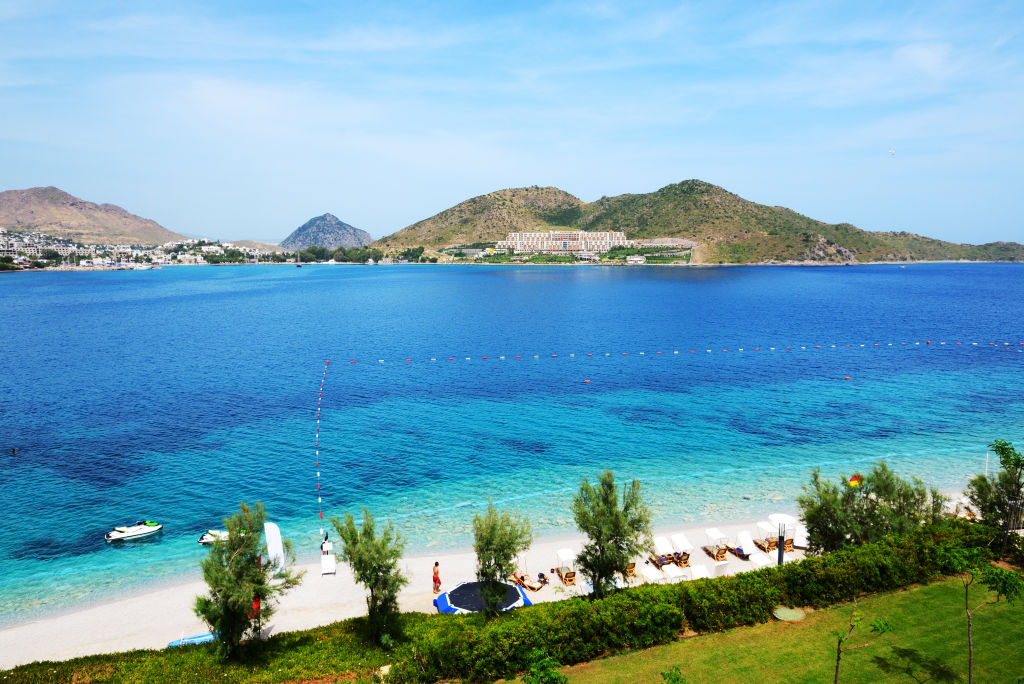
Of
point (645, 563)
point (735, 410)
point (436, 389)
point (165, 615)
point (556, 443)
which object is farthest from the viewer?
point (436, 389)

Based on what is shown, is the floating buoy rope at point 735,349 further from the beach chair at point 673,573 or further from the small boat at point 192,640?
the small boat at point 192,640

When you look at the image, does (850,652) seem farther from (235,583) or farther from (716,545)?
(235,583)

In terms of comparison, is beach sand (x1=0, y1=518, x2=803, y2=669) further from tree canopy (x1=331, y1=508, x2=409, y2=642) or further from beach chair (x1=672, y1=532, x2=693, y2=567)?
tree canopy (x1=331, y1=508, x2=409, y2=642)

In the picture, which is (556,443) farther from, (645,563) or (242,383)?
(242,383)

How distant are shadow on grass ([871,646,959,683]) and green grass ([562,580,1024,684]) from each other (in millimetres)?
25

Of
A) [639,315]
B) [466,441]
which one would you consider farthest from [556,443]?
[639,315]

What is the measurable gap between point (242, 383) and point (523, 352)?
3710cm

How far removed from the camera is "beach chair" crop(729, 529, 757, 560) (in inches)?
1036

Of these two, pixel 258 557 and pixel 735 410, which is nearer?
pixel 258 557

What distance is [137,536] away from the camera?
3064cm

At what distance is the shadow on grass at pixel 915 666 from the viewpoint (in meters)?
15.4

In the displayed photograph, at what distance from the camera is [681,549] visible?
26391 mm

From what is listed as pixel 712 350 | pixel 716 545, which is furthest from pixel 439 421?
pixel 712 350

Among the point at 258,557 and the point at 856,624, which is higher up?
the point at 258,557
